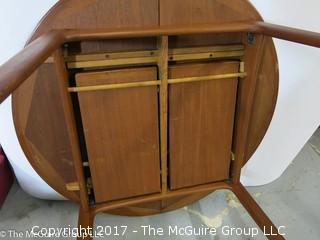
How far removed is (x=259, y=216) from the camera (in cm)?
113

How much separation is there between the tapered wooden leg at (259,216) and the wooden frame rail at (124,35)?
0.67 meters

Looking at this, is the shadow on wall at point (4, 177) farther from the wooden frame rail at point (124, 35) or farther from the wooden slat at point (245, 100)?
the wooden slat at point (245, 100)

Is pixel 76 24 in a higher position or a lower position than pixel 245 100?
higher

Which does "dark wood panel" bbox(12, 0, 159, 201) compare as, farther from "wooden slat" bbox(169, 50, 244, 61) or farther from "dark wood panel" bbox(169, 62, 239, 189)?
"dark wood panel" bbox(169, 62, 239, 189)

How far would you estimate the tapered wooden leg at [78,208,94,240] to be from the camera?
1016 mm

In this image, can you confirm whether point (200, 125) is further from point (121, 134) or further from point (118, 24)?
point (118, 24)

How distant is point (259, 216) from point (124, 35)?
0.87 meters

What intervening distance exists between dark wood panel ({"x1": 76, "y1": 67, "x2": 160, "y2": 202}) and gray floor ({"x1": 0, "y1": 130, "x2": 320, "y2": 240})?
0.77ft

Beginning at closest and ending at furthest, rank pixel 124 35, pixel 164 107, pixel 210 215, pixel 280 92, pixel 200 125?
pixel 124 35 → pixel 164 107 → pixel 200 125 → pixel 280 92 → pixel 210 215

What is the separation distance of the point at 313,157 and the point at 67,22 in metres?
1.64

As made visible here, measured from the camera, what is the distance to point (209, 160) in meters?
1.23

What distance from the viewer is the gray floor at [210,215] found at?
1.32 m

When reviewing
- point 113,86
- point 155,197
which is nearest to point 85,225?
point 155,197

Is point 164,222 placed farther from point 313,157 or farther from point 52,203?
point 313,157
